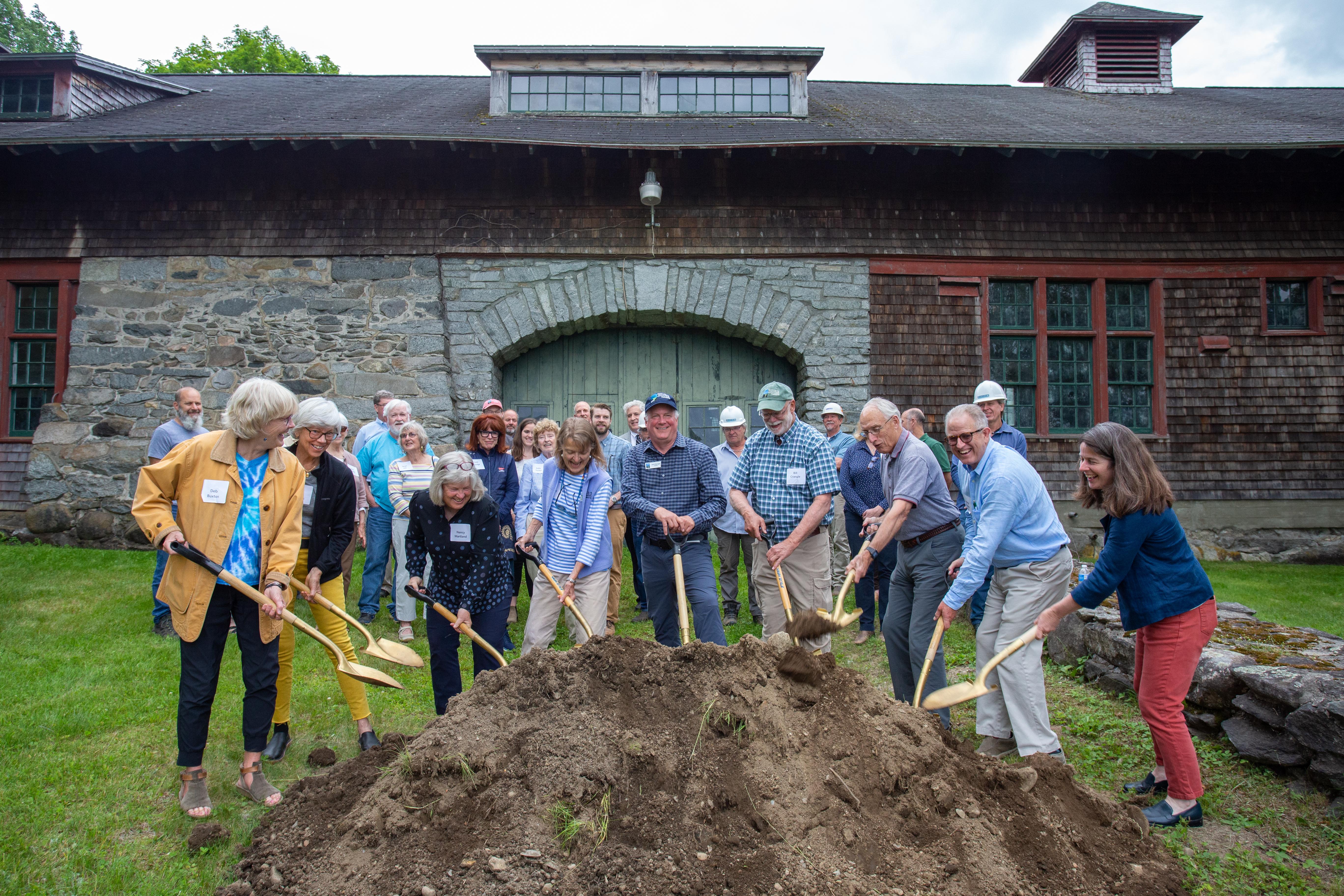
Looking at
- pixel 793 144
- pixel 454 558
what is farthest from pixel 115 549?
pixel 793 144

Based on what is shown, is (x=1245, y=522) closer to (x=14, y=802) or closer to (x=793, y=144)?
(x=793, y=144)

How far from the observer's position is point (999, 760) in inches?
137

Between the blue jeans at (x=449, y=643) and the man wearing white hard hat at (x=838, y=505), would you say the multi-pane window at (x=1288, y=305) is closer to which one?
the man wearing white hard hat at (x=838, y=505)

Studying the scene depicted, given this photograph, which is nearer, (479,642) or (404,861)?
(404,861)

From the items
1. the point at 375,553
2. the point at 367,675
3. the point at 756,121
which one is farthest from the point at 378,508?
the point at 756,121

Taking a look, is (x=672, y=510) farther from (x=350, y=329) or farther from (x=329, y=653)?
(x=350, y=329)

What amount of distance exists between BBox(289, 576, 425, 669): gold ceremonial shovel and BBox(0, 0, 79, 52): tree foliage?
3196 centimetres

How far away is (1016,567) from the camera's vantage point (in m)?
4.12

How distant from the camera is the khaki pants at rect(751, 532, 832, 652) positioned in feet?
17.4

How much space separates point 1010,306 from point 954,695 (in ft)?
26.1

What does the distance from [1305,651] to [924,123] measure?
28.2ft

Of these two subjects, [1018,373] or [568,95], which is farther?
[568,95]

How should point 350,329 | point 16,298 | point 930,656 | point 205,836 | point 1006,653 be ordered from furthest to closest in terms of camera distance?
point 16,298, point 350,329, point 930,656, point 1006,653, point 205,836

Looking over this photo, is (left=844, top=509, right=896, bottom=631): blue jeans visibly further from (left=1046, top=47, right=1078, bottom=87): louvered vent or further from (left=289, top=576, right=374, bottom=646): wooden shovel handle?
(left=1046, top=47, right=1078, bottom=87): louvered vent
